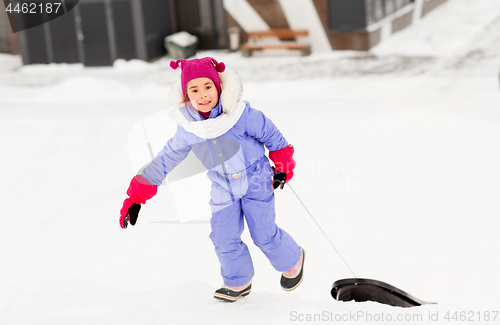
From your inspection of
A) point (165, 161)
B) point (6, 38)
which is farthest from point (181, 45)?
point (165, 161)

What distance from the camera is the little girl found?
7.91 feet

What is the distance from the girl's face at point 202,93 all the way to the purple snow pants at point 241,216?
0.38m

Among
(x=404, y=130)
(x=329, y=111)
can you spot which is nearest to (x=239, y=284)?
(x=404, y=130)

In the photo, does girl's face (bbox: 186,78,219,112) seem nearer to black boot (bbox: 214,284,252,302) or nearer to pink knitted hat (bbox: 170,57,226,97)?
pink knitted hat (bbox: 170,57,226,97)

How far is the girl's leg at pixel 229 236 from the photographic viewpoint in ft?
8.50

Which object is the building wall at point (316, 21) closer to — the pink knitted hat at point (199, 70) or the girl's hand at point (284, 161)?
the girl's hand at point (284, 161)

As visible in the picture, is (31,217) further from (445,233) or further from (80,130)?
(445,233)

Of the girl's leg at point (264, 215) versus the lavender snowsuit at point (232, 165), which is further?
the girl's leg at point (264, 215)

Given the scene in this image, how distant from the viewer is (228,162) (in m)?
2.51

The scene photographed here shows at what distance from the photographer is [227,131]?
2.45 metres

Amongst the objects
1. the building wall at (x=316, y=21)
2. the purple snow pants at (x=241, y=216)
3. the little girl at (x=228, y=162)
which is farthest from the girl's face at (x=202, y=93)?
the building wall at (x=316, y=21)

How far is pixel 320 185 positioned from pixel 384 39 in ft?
22.5

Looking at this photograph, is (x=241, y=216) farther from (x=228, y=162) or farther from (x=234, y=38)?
(x=234, y=38)

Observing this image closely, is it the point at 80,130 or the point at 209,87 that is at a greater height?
the point at 209,87
